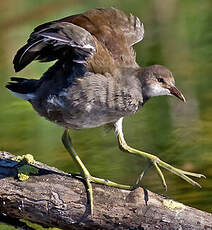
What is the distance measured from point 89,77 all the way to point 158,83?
0.36 m

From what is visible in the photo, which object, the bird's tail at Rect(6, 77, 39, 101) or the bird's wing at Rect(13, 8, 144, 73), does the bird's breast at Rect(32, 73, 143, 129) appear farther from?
the bird's tail at Rect(6, 77, 39, 101)

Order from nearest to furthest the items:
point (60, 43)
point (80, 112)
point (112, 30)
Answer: point (60, 43) → point (80, 112) → point (112, 30)

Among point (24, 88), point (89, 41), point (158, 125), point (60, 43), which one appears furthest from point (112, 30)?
point (158, 125)

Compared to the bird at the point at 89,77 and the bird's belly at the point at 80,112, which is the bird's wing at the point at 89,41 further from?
the bird's belly at the point at 80,112

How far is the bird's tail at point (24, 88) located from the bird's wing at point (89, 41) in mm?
139

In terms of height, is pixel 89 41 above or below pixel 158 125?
above

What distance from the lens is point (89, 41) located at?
399cm

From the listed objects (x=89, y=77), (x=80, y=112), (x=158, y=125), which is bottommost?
(x=158, y=125)

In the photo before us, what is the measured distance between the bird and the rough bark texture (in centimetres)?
7

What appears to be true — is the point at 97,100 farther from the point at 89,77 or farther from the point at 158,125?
the point at 158,125

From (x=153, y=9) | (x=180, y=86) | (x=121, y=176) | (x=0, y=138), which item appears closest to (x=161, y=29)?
(x=153, y=9)

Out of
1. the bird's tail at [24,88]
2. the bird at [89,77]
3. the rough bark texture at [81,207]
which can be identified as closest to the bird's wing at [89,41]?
the bird at [89,77]

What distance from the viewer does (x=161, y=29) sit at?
9719 millimetres

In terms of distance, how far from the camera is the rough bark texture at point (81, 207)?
387 cm
